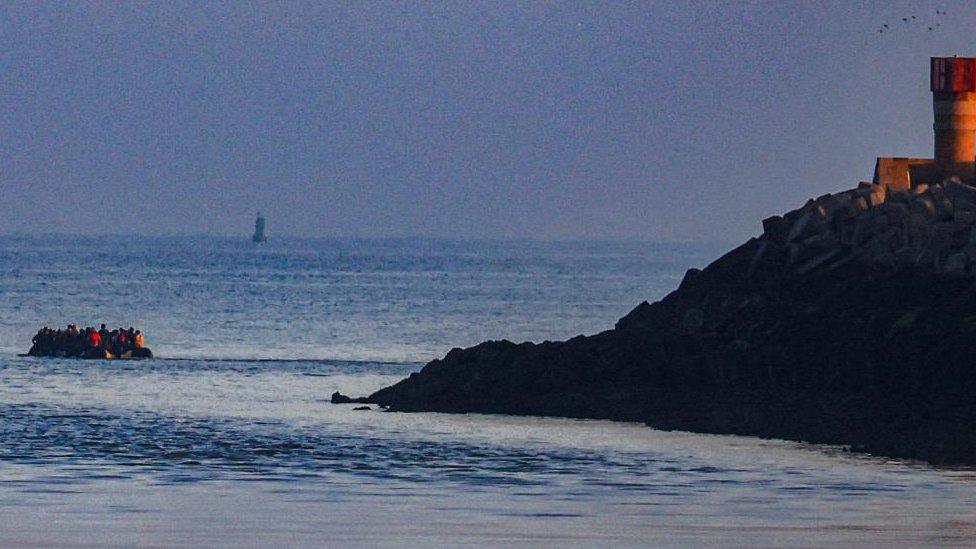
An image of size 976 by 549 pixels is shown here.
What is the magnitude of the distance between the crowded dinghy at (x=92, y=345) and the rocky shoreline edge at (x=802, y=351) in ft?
59.4

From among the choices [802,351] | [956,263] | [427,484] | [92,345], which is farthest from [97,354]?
[427,484]

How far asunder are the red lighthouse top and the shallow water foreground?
14.1 metres

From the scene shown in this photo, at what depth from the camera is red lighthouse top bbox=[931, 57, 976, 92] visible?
43344 millimetres

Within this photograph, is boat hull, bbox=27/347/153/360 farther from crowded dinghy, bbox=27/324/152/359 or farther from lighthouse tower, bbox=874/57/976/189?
lighthouse tower, bbox=874/57/976/189

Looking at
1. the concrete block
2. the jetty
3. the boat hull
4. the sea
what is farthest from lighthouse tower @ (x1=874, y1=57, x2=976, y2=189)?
the boat hull

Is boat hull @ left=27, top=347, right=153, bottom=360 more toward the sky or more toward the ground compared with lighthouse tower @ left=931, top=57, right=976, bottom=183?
more toward the ground

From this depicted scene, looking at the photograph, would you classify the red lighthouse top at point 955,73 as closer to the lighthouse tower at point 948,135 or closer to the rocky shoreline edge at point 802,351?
the lighthouse tower at point 948,135

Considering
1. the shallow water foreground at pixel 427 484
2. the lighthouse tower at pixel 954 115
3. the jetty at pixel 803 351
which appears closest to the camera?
the shallow water foreground at pixel 427 484

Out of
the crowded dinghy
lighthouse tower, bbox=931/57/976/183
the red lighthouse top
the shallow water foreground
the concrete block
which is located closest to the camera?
the shallow water foreground

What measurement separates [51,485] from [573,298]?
8996 cm

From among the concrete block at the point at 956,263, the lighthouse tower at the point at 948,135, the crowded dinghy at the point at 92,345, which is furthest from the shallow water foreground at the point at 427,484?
the crowded dinghy at the point at 92,345

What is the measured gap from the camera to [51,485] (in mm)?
26484

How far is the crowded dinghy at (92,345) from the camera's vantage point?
184ft

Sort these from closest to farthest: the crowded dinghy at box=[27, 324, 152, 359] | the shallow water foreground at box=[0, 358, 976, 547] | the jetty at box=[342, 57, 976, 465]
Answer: the shallow water foreground at box=[0, 358, 976, 547]
the jetty at box=[342, 57, 976, 465]
the crowded dinghy at box=[27, 324, 152, 359]
